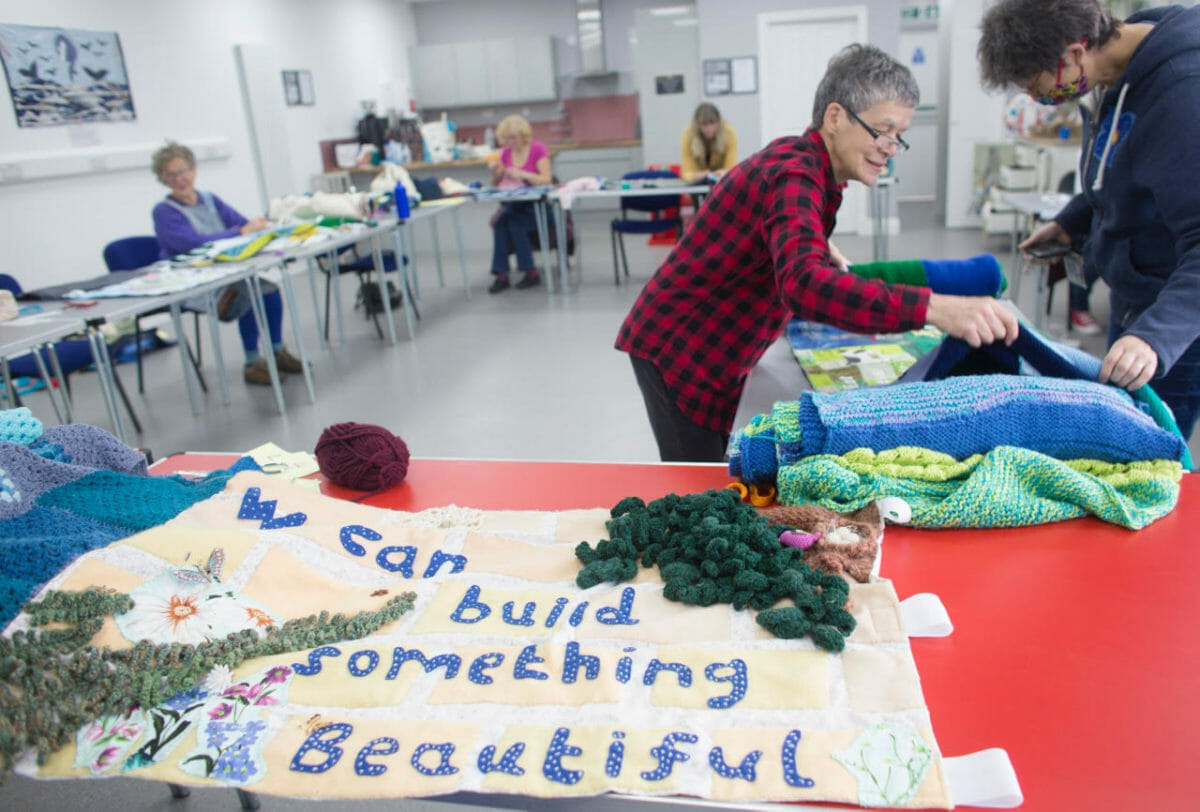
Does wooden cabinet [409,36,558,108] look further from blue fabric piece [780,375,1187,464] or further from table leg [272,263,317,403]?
blue fabric piece [780,375,1187,464]

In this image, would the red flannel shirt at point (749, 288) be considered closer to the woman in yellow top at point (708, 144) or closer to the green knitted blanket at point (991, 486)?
the green knitted blanket at point (991, 486)

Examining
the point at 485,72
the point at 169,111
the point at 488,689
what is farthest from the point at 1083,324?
the point at 485,72

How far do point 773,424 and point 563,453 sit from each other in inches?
87.0

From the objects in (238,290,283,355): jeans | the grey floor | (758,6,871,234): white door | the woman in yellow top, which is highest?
(758,6,871,234): white door

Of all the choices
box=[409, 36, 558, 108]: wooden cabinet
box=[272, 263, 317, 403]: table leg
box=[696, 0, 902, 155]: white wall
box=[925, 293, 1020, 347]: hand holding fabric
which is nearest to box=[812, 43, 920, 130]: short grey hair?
box=[925, 293, 1020, 347]: hand holding fabric

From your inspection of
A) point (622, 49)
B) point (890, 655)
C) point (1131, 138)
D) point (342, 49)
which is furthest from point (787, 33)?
Result: point (890, 655)

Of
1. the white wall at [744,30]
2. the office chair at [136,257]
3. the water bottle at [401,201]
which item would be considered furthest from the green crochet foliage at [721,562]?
the white wall at [744,30]

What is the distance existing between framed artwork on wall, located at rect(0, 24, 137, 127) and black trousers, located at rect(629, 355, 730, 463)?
542 centimetres

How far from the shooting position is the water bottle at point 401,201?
5.47 metres

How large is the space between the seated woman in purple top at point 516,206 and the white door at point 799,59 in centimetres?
222

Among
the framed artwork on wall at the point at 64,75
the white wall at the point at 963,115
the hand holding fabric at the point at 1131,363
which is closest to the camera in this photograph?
the hand holding fabric at the point at 1131,363

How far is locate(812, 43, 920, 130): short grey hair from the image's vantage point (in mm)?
1441

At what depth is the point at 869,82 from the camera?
56.8 inches

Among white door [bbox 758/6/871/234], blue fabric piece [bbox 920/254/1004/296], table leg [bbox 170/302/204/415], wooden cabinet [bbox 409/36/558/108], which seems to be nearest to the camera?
blue fabric piece [bbox 920/254/1004/296]
